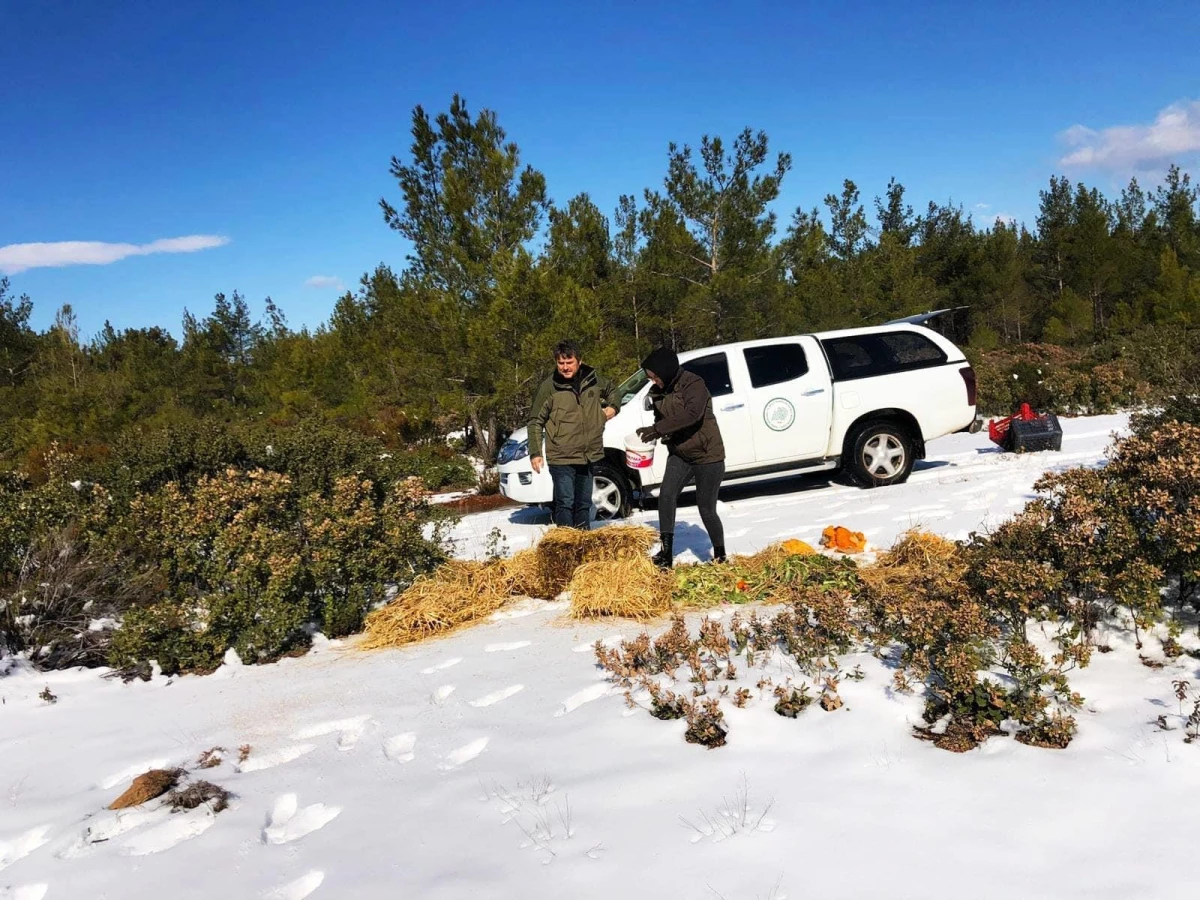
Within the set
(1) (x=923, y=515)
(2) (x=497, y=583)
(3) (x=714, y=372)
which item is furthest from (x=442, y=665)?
(3) (x=714, y=372)

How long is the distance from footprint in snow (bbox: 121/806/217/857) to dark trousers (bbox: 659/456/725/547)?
329 centimetres

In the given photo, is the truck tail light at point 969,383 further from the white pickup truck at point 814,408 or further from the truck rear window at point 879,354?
Result: the truck rear window at point 879,354

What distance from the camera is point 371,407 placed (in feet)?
62.2

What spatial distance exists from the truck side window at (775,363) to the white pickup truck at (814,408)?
1 cm

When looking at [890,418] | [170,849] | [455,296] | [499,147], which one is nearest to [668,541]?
[170,849]

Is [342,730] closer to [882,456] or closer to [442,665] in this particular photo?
[442,665]

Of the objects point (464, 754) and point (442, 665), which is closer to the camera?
point (464, 754)

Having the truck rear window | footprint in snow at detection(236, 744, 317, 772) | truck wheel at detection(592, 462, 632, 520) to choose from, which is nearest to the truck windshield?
truck wheel at detection(592, 462, 632, 520)

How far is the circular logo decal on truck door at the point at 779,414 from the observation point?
8172 mm

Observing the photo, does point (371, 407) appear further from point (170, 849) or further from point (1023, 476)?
point (170, 849)

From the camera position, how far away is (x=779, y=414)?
820 centimetres

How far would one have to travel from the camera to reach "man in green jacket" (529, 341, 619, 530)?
6055 millimetres

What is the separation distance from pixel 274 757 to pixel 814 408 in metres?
6.41

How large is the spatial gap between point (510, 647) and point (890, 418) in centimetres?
570
